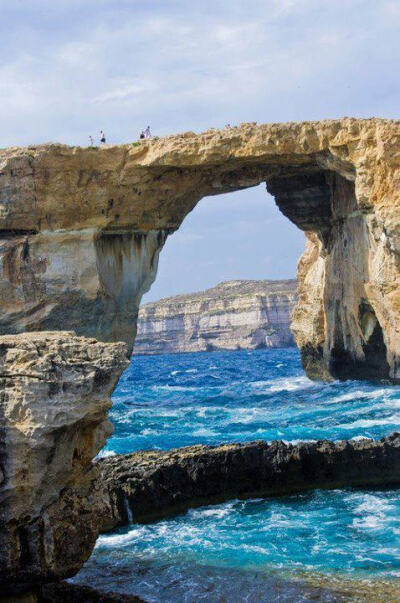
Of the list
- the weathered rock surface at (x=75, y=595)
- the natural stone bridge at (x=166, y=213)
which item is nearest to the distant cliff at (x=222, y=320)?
the natural stone bridge at (x=166, y=213)

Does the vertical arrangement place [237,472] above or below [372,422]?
above

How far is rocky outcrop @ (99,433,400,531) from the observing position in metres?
14.6

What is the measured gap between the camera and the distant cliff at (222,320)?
97.7 m

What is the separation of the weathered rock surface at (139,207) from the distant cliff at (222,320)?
67598mm

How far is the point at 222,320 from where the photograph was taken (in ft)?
332

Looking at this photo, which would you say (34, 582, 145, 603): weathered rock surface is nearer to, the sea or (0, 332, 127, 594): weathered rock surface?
the sea

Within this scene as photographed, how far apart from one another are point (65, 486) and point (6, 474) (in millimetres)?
888

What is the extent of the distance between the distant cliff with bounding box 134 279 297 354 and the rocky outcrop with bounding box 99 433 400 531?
7990 cm

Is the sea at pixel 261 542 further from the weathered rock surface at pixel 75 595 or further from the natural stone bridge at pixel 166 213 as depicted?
the natural stone bridge at pixel 166 213

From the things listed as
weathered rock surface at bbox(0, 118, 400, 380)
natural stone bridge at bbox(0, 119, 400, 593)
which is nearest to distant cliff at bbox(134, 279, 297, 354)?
natural stone bridge at bbox(0, 119, 400, 593)

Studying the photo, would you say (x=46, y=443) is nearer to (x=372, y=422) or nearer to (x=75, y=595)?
(x=75, y=595)

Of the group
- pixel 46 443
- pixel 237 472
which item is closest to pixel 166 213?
pixel 237 472

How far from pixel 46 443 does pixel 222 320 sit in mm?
93663

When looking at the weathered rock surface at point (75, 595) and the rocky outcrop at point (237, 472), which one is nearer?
the weathered rock surface at point (75, 595)
